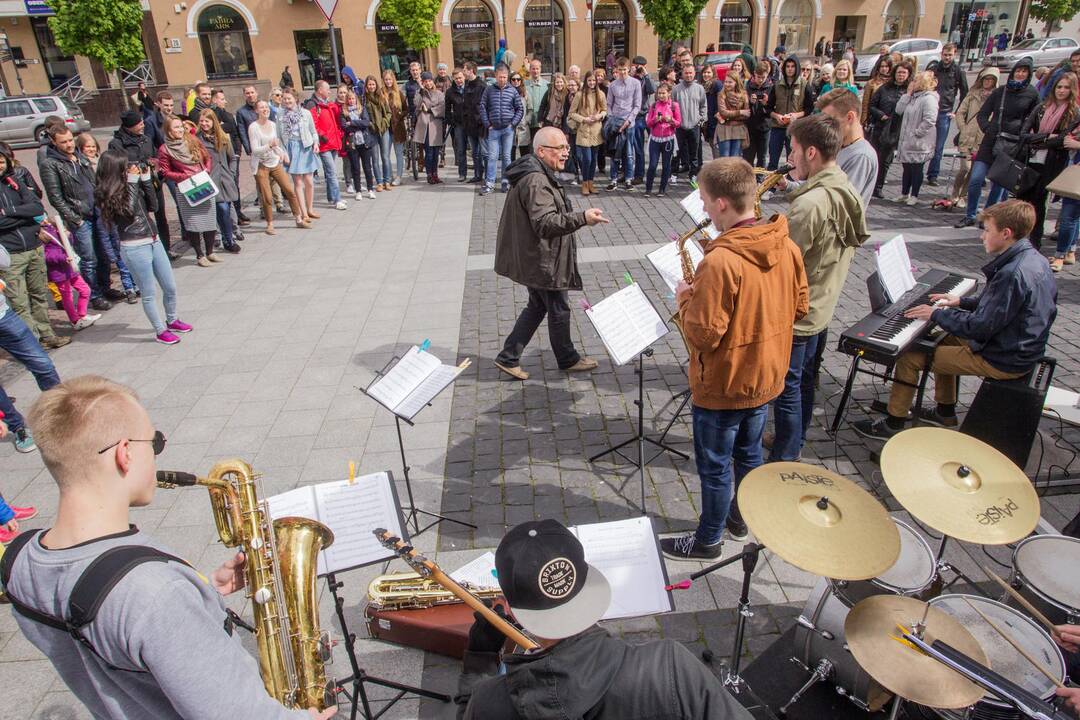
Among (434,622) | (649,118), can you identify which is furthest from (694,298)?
(649,118)

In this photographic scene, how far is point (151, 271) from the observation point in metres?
6.65

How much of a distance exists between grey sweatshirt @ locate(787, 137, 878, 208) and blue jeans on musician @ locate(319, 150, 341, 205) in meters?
8.49

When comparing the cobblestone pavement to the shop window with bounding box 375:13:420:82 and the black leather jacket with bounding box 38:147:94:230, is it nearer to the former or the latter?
the black leather jacket with bounding box 38:147:94:230

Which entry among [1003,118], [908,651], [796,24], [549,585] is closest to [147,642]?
[549,585]

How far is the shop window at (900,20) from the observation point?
1345 inches

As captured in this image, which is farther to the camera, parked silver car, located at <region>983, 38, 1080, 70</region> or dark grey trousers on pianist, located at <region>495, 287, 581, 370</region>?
parked silver car, located at <region>983, 38, 1080, 70</region>

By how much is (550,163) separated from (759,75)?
7.04 metres

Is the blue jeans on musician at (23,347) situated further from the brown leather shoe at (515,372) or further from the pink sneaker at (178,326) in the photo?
the brown leather shoe at (515,372)

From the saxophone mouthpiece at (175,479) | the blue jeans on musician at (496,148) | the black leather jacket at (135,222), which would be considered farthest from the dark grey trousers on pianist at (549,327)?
the blue jeans on musician at (496,148)

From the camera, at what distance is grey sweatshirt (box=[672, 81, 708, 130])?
11141mm

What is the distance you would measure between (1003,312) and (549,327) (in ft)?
10.5

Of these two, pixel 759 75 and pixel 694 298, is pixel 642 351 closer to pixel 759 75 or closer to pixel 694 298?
pixel 694 298

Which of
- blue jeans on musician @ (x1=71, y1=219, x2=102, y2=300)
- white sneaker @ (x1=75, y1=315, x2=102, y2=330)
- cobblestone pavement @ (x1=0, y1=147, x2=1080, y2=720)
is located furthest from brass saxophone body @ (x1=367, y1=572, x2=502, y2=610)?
blue jeans on musician @ (x1=71, y1=219, x2=102, y2=300)

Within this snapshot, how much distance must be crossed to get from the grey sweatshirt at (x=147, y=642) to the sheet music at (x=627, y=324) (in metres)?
2.67
